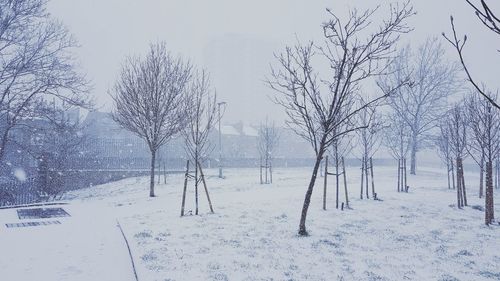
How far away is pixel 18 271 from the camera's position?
5871 millimetres

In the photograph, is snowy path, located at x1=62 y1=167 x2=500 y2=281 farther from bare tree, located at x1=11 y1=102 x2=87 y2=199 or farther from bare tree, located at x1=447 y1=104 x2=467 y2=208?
bare tree, located at x1=11 y1=102 x2=87 y2=199

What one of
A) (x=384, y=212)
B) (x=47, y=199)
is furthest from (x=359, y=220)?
(x=47, y=199)

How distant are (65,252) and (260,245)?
3913 millimetres

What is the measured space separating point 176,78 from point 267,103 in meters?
125

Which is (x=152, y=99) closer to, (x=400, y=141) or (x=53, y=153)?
(x=53, y=153)

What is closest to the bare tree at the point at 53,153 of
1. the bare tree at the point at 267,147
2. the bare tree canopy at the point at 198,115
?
the bare tree canopy at the point at 198,115

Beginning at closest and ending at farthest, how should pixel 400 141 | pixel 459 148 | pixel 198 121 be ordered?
pixel 198 121
pixel 459 148
pixel 400 141

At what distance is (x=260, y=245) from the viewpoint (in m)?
7.54

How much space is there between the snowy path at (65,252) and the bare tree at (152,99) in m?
7.18

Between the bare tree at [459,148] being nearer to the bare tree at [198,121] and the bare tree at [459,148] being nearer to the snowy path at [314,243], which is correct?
the snowy path at [314,243]

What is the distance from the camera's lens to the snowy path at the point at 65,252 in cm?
574

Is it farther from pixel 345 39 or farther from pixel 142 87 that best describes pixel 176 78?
pixel 345 39

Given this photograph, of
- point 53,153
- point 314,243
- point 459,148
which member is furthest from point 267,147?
point 314,243

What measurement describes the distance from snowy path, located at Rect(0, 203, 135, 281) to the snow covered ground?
19mm
